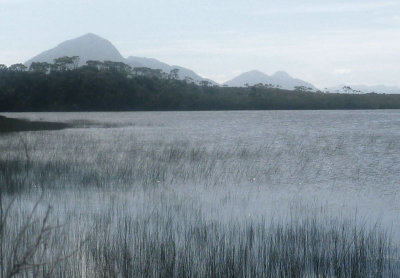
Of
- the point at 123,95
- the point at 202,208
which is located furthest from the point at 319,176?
the point at 123,95

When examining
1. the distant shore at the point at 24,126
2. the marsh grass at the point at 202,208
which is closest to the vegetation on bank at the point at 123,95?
the distant shore at the point at 24,126

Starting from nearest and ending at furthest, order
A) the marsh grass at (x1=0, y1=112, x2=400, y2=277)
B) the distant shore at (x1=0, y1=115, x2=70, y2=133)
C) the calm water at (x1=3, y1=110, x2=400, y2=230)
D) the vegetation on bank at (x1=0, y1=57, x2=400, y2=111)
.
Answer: the marsh grass at (x1=0, y1=112, x2=400, y2=277) < the calm water at (x1=3, y1=110, x2=400, y2=230) < the distant shore at (x1=0, y1=115, x2=70, y2=133) < the vegetation on bank at (x1=0, y1=57, x2=400, y2=111)

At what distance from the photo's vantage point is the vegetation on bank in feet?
228

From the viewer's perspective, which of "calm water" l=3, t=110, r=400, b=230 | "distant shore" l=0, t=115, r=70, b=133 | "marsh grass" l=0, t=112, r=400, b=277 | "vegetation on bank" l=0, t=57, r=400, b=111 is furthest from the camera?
"vegetation on bank" l=0, t=57, r=400, b=111

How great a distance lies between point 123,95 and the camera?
7581 cm

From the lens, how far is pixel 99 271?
6.99 meters

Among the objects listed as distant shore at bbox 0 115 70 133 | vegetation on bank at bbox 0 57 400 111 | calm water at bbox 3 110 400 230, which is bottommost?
calm water at bbox 3 110 400 230

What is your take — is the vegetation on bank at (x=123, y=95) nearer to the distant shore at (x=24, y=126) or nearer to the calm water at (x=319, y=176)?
the distant shore at (x=24, y=126)

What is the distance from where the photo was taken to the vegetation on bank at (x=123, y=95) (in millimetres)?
Answer: 69500

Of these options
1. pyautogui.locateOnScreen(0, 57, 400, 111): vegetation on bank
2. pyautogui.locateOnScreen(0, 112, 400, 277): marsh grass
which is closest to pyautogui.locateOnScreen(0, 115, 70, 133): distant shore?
pyautogui.locateOnScreen(0, 112, 400, 277): marsh grass

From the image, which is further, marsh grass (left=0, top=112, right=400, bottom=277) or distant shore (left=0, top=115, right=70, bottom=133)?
distant shore (left=0, top=115, right=70, bottom=133)

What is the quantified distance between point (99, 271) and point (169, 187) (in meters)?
6.81

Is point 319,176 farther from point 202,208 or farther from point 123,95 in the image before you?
point 123,95

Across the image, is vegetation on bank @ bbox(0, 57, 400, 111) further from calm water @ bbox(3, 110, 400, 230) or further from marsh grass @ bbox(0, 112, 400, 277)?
marsh grass @ bbox(0, 112, 400, 277)
